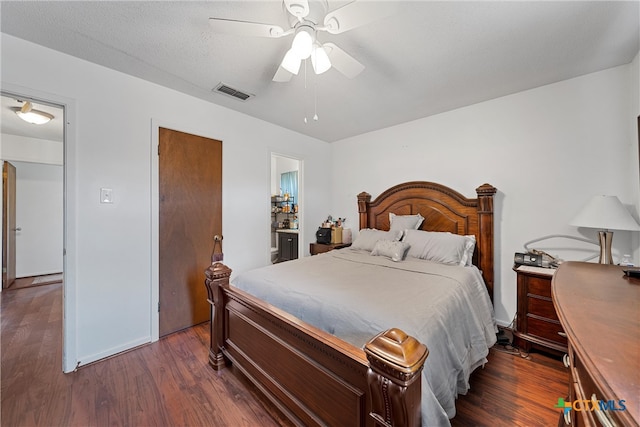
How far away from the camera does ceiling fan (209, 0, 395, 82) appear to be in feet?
3.99

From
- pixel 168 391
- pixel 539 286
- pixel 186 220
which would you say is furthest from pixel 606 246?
pixel 186 220

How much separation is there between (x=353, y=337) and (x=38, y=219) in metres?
6.21

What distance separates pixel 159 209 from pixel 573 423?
10.0 feet

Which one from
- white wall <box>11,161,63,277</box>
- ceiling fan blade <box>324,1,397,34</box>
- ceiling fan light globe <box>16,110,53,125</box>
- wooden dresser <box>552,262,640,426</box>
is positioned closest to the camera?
wooden dresser <box>552,262,640,426</box>

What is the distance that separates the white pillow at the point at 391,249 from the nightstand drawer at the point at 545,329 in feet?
3.84

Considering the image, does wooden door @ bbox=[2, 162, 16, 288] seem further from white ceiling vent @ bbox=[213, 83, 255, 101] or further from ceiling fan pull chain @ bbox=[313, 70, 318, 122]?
ceiling fan pull chain @ bbox=[313, 70, 318, 122]

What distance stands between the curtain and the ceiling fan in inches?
157

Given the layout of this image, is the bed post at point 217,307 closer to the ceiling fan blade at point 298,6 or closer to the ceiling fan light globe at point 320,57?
the ceiling fan light globe at point 320,57

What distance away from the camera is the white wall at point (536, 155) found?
2.08 m

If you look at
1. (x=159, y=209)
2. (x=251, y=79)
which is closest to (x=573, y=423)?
(x=251, y=79)

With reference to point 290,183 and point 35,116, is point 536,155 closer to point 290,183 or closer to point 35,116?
point 290,183

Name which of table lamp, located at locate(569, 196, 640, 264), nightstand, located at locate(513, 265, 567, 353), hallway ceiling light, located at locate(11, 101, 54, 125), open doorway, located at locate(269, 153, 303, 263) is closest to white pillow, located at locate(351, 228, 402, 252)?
nightstand, located at locate(513, 265, 567, 353)

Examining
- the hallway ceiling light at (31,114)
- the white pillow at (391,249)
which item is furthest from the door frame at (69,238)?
the white pillow at (391,249)

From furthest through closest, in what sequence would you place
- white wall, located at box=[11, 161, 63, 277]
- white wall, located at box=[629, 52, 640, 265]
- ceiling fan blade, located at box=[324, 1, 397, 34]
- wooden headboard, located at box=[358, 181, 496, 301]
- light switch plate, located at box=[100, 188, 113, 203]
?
white wall, located at box=[11, 161, 63, 277] < wooden headboard, located at box=[358, 181, 496, 301] < light switch plate, located at box=[100, 188, 113, 203] < white wall, located at box=[629, 52, 640, 265] < ceiling fan blade, located at box=[324, 1, 397, 34]
